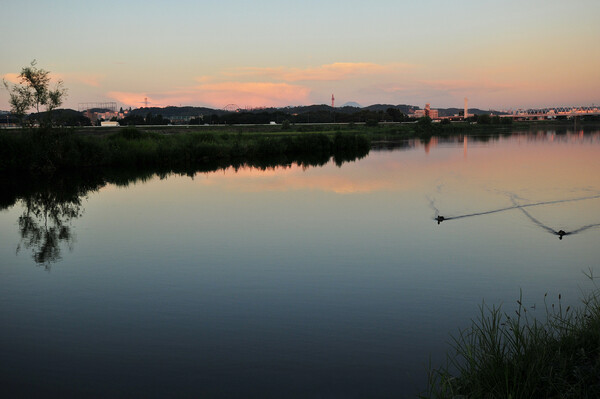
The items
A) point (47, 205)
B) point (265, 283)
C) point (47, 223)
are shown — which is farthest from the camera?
point (47, 205)

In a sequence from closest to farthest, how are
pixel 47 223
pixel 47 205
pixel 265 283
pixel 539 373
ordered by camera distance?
pixel 539 373 → pixel 265 283 → pixel 47 223 → pixel 47 205

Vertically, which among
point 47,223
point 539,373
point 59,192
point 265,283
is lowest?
point 265,283

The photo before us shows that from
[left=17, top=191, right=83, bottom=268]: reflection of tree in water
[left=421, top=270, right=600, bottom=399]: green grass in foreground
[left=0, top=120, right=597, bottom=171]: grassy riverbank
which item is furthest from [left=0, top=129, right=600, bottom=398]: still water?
[left=0, top=120, right=597, bottom=171]: grassy riverbank

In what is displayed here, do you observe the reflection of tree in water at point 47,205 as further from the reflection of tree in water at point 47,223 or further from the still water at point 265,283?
the still water at point 265,283

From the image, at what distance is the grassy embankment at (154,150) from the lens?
117ft

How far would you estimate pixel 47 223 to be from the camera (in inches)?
788

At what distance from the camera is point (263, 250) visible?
588 inches

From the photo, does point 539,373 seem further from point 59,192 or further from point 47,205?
point 59,192

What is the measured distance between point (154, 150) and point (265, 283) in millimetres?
34591

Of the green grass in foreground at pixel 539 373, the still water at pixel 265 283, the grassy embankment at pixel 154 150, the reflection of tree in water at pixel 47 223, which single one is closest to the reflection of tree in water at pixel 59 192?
the reflection of tree in water at pixel 47 223

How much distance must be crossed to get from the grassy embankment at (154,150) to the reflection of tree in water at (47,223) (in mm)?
9681

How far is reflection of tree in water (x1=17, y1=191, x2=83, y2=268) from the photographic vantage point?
15742 mm

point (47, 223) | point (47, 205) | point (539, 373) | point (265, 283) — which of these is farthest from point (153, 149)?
point (539, 373)

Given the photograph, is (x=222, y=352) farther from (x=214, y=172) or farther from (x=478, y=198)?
(x=214, y=172)
